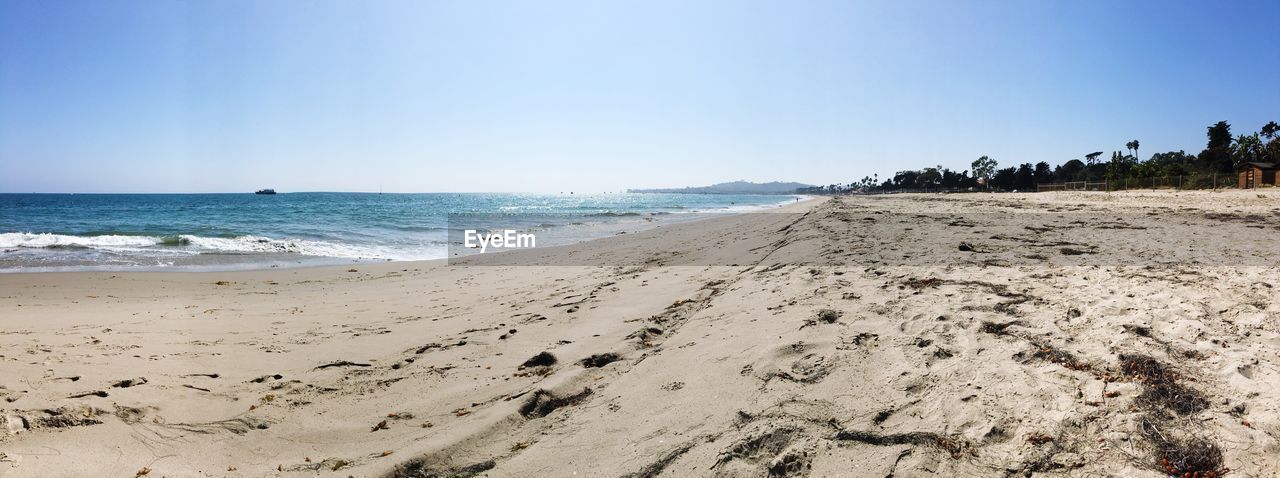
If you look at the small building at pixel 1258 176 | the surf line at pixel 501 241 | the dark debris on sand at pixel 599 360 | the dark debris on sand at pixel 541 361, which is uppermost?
the small building at pixel 1258 176

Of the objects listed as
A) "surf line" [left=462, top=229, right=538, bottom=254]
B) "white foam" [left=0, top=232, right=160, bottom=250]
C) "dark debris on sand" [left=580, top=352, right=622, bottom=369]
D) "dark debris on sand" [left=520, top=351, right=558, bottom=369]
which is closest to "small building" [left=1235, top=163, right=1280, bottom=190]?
"surf line" [left=462, top=229, right=538, bottom=254]

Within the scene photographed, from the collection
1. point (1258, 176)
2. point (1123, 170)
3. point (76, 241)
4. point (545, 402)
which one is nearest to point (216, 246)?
point (76, 241)

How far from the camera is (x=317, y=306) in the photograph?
7441 mm

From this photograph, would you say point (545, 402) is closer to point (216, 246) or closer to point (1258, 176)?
point (216, 246)

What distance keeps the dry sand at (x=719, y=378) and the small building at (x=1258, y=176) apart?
39.9 meters

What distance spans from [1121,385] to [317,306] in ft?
28.1

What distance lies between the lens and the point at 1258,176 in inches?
1332

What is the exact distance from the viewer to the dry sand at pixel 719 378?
8.10ft

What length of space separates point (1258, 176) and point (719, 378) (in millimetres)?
50194

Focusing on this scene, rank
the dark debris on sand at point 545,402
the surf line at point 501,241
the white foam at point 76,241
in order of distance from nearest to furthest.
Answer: the dark debris on sand at point 545,402 → the white foam at point 76,241 → the surf line at point 501,241

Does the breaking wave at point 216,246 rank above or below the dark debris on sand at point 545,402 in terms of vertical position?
above

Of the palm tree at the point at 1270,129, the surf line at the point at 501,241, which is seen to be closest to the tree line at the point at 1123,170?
the palm tree at the point at 1270,129

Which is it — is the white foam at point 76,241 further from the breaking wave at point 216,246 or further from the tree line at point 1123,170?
the tree line at point 1123,170

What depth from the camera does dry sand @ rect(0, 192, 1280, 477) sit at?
247cm
